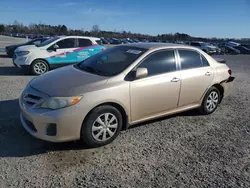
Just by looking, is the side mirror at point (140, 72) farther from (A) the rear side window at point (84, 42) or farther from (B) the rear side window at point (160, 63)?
(A) the rear side window at point (84, 42)

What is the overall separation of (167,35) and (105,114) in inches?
3946

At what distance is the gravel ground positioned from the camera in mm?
2730

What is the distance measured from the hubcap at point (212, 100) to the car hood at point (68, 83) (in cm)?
260

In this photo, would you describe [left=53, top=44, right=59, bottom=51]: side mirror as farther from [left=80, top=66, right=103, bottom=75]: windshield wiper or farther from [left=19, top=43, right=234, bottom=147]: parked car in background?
[left=80, top=66, right=103, bottom=75]: windshield wiper

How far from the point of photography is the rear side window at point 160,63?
3961 millimetres

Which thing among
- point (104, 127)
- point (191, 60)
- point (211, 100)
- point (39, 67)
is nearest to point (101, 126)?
point (104, 127)

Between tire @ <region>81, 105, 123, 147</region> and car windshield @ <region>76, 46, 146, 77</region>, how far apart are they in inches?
25.2

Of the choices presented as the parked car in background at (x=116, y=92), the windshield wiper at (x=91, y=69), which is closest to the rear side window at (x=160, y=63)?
the parked car in background at (x=116, y=92)

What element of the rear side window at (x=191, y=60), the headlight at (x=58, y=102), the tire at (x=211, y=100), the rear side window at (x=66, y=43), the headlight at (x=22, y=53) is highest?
the rear side window at (x=66, y=43)

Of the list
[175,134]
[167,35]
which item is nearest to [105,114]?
[175,134]

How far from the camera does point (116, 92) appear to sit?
346 cm

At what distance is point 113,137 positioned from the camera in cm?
360

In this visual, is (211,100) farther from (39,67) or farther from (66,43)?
(39,67)

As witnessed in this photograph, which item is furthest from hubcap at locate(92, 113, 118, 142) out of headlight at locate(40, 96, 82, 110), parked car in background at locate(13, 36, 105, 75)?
parked car in background at locate(13, 36, 105, 75)
